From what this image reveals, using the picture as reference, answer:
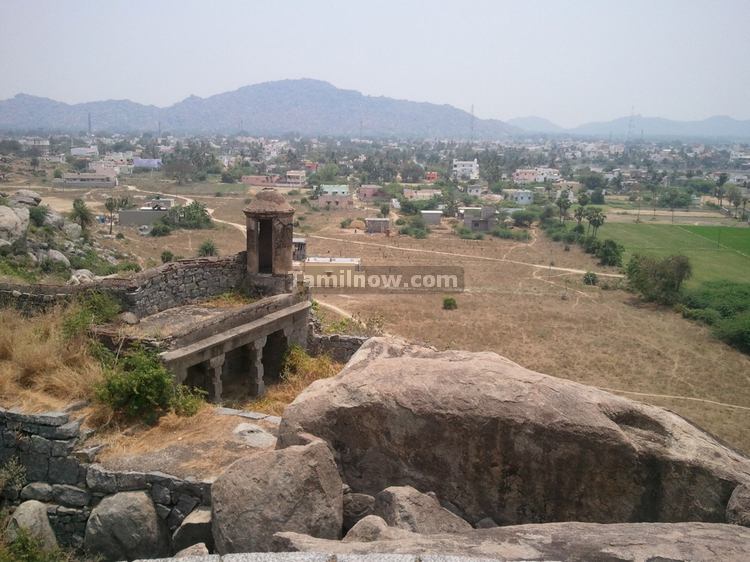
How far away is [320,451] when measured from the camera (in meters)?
6.59

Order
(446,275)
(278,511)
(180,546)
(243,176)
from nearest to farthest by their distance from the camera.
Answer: (278,511) → (180,546) → (446,275) → (243,176)

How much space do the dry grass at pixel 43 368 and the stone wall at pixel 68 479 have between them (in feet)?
1.65

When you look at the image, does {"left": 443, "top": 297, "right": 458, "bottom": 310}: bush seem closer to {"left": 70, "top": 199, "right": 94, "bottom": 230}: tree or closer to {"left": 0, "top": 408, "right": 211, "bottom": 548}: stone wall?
{"left": 70, "top": 199, "right": 94, "bottom": 230}: tree

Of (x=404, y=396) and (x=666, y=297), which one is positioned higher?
(x=404, y=396)

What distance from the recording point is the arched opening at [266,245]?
1517 cm

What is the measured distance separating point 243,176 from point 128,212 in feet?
195

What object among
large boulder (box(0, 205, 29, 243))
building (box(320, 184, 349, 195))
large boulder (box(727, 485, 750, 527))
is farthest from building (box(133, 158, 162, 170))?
large boulder (box(727, 485, 750, 527))

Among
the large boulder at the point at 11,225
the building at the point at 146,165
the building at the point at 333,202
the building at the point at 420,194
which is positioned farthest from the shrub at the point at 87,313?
the building at the point at 146,165

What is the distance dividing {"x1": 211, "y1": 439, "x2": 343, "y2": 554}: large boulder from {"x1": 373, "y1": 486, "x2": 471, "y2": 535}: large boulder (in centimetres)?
54

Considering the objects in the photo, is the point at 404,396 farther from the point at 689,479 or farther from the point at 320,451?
the point at 689,479

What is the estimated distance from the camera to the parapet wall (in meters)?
11.4

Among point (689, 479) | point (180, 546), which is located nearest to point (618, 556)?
point (689, 479)

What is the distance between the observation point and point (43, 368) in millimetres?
9445

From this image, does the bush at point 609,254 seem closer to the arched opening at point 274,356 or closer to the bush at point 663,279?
the bush at point 663,279
